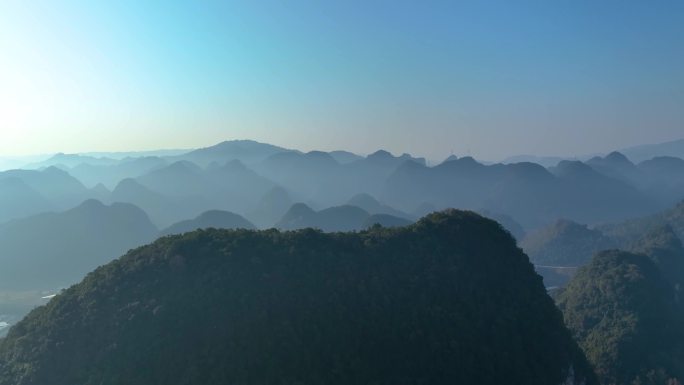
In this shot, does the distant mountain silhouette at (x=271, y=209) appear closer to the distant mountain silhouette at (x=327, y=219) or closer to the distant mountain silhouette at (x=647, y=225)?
the distant mountain silhouette at (x=327, y=219)

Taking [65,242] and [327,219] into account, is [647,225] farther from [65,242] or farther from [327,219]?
[65,242]

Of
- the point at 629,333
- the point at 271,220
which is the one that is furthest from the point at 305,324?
the point at 271,220

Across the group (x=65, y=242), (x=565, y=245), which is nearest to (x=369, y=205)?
(x=565, y=245)

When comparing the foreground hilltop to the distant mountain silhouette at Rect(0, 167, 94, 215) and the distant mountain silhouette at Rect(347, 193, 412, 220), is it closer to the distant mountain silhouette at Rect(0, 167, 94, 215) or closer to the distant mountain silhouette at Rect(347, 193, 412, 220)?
the distant mountain silhouette at Rect(347, 193, 412, 220)

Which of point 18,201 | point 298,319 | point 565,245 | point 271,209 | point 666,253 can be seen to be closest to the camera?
point 298,319

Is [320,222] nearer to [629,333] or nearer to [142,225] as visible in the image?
[142,225]
